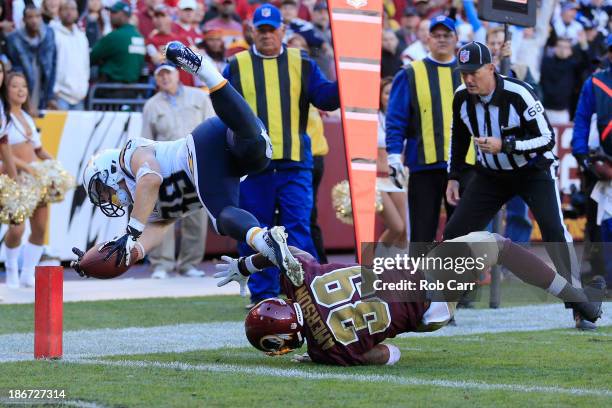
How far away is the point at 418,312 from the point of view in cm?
620

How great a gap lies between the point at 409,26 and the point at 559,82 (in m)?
2.11

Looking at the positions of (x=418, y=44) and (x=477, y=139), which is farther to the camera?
(x=418, y=44)

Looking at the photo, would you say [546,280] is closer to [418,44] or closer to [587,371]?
[587,371]

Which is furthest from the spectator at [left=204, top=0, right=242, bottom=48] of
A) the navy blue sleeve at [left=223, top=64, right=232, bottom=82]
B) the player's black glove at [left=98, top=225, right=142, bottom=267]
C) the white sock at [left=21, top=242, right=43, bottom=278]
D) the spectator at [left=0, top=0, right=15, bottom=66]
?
the player's black glove at [left=98, top=225, right=142, bottom=267]

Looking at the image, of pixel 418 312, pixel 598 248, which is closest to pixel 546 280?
pixel 418 312

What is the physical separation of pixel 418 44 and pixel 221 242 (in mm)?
3487

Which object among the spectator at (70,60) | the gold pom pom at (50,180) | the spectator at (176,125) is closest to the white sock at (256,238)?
the gold pom pom at (50,180)

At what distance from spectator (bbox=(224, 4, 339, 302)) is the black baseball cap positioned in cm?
136

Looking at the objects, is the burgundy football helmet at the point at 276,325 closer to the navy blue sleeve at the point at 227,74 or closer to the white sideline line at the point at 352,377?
the white sideline line at the point at 352,377

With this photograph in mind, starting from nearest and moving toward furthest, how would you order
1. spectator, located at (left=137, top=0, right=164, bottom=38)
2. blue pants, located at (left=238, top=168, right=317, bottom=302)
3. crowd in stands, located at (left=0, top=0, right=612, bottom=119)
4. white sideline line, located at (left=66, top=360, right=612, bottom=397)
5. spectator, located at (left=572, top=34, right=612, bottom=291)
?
white sideline line, located at (left=66, top=360, right=612, bottom=397) → blue pants, located at (left=238, top=168, right=317, bottom=302) → spectator, located at (left=572, top=34, right=612, bottom=291) → crowd in stands, located at (left=0, top=0, right=612, bottom=119) → spectator, located at (left=137, top=0, right=164, bottom=38)

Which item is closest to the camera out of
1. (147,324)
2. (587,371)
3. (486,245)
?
(587,371)

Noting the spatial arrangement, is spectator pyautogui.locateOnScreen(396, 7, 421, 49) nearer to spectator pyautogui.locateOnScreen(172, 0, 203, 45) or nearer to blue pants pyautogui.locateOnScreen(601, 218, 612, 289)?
spectator pyautogui.locateOnScreen(172, 0, 203, 45)

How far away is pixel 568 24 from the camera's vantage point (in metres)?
17.6

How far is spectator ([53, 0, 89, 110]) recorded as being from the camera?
12523 mm
